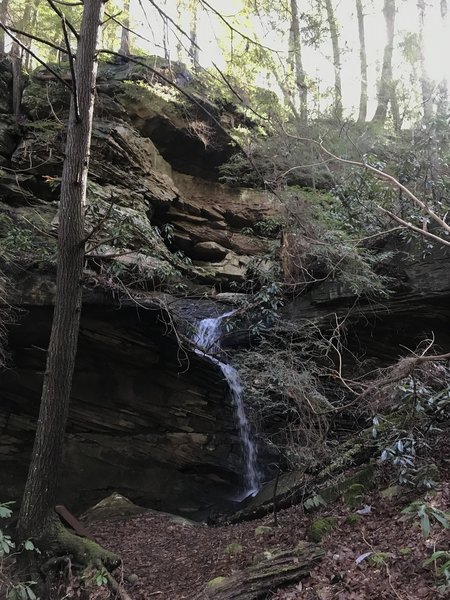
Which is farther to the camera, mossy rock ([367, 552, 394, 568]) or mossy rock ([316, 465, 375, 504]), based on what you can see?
mossy rock ([316, 465, 375, 504])

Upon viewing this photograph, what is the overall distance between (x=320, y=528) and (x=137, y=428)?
6.04 meters

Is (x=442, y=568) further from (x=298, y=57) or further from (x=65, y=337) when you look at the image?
(x=298, y=57)

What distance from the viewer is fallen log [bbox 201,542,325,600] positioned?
405 centimetres

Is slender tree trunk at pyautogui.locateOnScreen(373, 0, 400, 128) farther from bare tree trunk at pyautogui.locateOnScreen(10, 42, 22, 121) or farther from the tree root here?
the tree root

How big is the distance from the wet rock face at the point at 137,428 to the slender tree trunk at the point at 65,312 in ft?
13.8

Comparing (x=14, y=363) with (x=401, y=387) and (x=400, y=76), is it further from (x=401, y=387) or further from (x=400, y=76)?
(x=400, y=76)

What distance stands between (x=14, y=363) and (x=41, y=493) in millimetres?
5029

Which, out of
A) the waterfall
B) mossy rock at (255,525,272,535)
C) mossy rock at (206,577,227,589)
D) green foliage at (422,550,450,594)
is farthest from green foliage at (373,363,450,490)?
the waterfall

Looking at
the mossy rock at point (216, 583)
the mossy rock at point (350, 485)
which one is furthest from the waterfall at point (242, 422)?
the mossy rock at point (216, 583)

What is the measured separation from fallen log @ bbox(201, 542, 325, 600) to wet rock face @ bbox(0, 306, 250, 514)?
17.8 feet

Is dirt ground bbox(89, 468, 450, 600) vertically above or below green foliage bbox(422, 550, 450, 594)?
below

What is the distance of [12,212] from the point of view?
904 cm

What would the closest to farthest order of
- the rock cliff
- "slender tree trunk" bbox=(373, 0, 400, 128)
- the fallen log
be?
the fallen log < the rock cliff < "slender tree trunk" bbox=(373, 0, 400, 128)

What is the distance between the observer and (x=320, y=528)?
4918 millimetres
